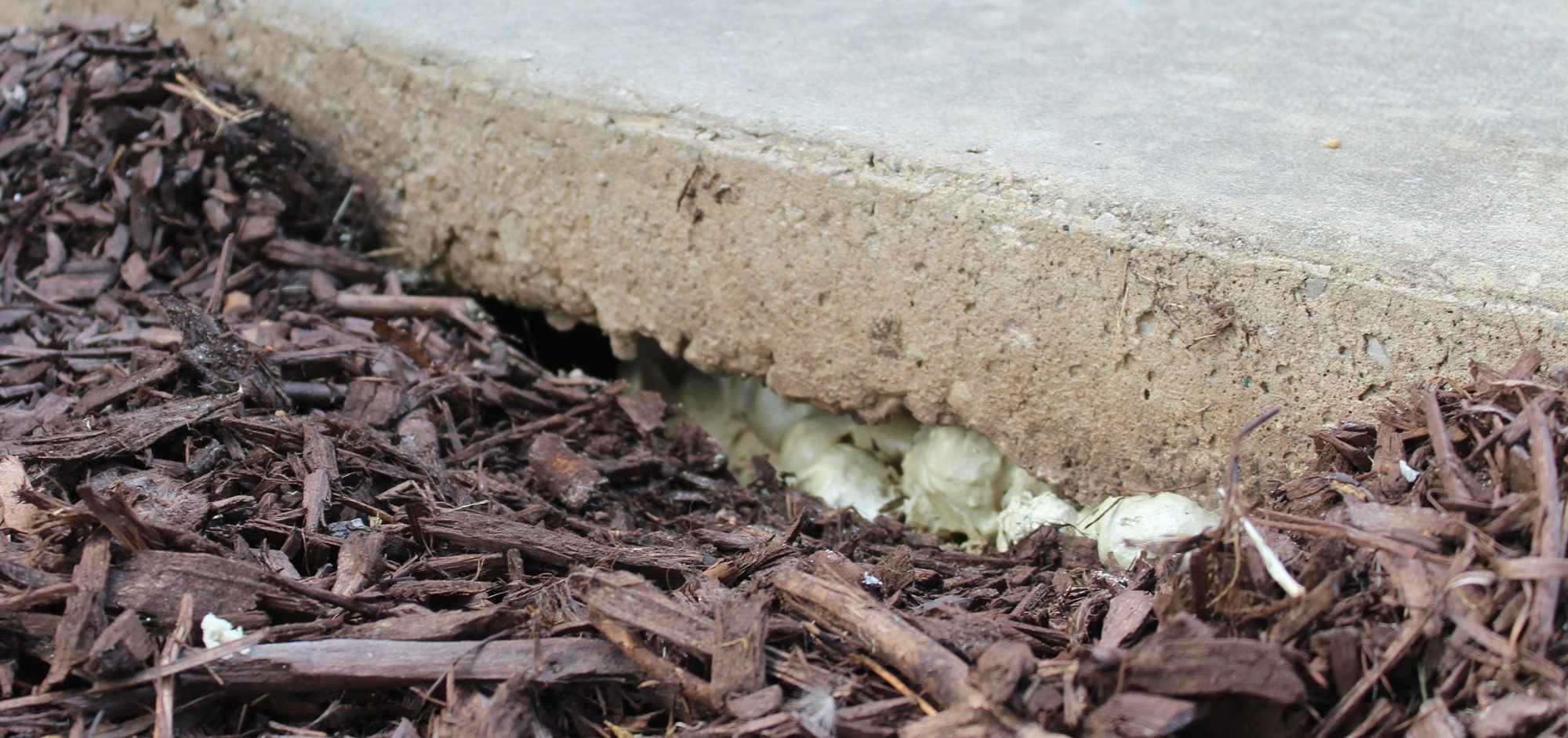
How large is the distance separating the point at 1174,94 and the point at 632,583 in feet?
5.49

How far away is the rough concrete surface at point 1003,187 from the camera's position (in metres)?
2.07

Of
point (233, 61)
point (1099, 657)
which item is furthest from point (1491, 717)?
point (233, 61)

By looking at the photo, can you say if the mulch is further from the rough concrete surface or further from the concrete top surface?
the concrete top surface

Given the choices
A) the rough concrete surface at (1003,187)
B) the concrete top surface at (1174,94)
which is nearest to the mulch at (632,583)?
the rough concrete surface at (1003,187)

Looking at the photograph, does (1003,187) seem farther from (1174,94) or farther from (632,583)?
(632,583)

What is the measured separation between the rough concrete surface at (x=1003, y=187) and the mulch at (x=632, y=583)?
188mm

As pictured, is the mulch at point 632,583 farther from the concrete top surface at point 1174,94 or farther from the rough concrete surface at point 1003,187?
the concrete top surface at point 1174,94

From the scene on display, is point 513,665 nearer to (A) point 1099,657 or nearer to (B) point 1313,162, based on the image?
(A) point 1099,657

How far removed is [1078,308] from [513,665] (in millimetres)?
1139

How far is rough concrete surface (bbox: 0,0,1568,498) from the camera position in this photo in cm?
207

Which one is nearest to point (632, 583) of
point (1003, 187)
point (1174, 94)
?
point (1003, 187)

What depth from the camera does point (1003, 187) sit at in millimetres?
2266

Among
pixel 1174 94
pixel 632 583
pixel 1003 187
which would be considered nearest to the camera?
pixel 632 583

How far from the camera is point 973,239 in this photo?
7.44ft
